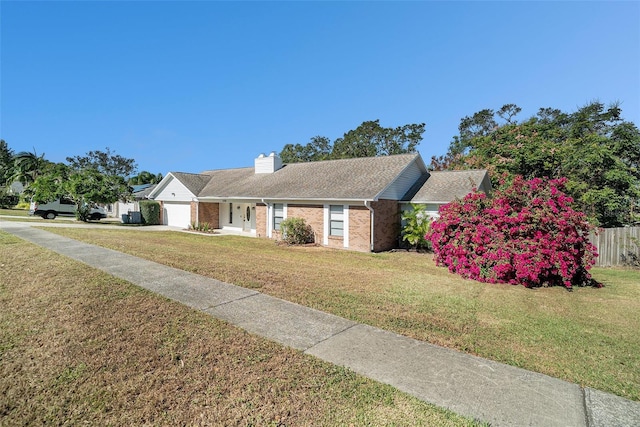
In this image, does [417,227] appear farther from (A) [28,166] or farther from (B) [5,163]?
(B) [5,163]

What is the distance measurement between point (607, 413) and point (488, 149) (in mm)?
22831

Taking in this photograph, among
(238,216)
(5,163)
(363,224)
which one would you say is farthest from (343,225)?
(5,163)

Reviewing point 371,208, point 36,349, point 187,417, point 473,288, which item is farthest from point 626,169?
point 36,349

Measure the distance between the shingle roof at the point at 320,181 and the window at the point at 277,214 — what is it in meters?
0.65

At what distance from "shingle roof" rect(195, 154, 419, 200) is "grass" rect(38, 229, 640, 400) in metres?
5.25

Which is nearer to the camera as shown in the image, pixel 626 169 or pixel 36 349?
pixel 36 349

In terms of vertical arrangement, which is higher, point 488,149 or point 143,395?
point 488,149

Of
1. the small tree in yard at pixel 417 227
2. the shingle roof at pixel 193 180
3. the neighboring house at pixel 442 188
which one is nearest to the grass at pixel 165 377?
the small tree in yard at pixel 417 227

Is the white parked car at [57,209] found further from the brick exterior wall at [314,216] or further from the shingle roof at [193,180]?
the brick exterior wall at [314,216]

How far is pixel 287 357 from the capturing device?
3.94m

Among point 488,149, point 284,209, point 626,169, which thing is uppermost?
point 488,149

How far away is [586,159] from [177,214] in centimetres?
2675

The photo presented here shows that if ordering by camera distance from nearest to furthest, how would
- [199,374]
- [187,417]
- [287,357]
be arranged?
1. [187,417]
2. [199,374]
3. [287,357]

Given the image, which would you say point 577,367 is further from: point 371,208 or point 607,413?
point 371,208
